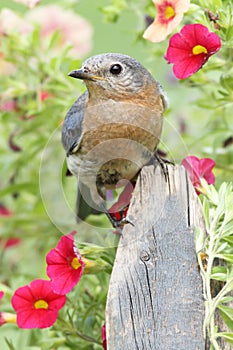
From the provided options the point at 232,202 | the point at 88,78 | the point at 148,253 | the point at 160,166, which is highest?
the point at 88,78

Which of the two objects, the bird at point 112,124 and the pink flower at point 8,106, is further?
the pink flower at point 8,106

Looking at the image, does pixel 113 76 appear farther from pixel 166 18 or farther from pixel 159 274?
pixel 159 274

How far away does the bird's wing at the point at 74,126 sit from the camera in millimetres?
2068

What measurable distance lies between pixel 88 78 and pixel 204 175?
0.40 meters

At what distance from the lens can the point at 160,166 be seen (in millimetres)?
1823

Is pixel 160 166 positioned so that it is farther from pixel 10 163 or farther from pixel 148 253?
pixel 10 163

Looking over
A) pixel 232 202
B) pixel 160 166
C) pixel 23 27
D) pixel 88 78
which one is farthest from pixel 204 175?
pixel 23 27

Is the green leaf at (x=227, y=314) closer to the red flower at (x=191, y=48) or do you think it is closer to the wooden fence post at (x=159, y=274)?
the wooden fence post at (x=159, y=274)

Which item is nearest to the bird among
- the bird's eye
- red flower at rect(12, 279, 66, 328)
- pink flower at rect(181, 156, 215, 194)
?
the bird's eye

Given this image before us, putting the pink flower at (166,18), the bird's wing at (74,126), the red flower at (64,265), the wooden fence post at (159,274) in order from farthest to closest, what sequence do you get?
1. the bird's wing at (74,126)
2. the pink flower at (166,18)
3. the red flower at (64,265)
4. the wooden fence post at (159,274)

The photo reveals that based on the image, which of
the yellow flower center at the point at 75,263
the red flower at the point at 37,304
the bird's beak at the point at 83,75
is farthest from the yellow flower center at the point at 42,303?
the bird's beak at the point at 83,75

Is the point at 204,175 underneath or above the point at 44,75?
underneath

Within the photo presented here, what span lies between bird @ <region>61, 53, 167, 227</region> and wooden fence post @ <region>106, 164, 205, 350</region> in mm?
243

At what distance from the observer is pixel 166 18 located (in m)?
1.89
